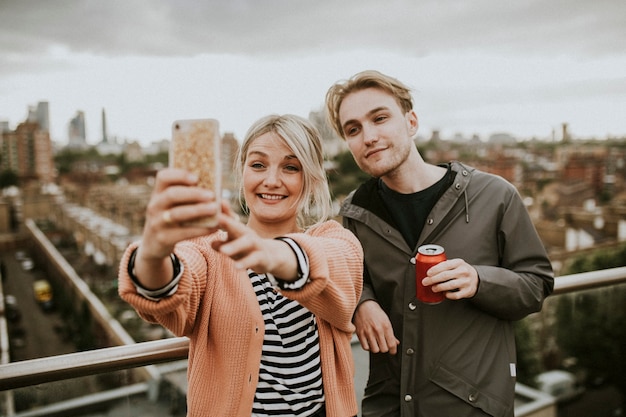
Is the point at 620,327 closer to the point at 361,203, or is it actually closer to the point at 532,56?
the point at 361,203

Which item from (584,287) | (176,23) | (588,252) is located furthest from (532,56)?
(584,287)

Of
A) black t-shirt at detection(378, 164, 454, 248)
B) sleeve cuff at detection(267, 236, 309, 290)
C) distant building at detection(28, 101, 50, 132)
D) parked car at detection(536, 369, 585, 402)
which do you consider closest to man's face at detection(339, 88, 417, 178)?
black t-shirt at detection(378, 164, 454, 248)

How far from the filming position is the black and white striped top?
134cm

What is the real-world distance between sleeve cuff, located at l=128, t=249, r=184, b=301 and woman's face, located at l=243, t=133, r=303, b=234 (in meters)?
0.40

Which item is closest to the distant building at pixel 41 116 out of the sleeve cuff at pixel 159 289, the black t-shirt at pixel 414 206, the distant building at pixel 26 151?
the distant building at pixel 26 151

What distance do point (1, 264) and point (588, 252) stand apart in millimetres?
70854

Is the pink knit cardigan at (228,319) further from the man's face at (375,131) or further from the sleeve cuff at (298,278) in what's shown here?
the man's face at (375,131)

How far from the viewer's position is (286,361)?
1.35 m

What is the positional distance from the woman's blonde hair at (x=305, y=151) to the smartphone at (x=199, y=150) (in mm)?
504

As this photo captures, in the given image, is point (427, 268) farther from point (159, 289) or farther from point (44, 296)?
point (44, 296)

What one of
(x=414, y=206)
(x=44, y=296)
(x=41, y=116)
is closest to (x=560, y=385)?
(x=414, y=206)

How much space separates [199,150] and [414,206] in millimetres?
1134

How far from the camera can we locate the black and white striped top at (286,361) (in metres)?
1.34

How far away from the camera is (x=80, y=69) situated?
270 feet
